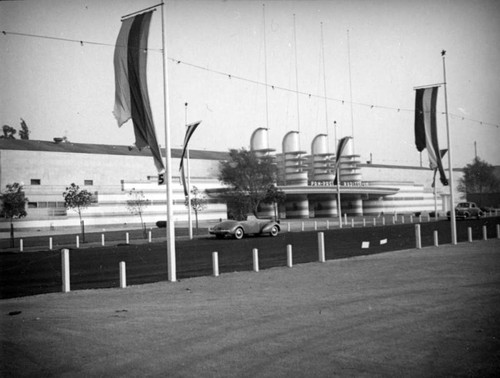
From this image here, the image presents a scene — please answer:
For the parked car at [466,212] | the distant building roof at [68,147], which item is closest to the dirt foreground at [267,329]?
the parked car at [466,212]

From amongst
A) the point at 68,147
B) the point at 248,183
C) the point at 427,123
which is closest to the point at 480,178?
the point at 248,183

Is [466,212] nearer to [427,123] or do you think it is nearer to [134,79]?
[427,123]

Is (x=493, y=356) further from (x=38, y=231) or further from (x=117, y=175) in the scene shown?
(x=117, y=175)

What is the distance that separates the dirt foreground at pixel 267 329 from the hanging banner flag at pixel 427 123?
9320 mm

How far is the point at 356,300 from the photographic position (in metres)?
8.66

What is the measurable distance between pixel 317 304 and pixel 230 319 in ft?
5.99

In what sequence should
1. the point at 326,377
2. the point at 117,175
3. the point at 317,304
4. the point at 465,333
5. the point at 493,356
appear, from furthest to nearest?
the point at 117,175
the point at 317,304
the point at 465,333
the point at 493,356
the point at 326,377

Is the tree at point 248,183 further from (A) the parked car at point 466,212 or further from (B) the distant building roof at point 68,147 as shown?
(A) the parked car at point 466,212

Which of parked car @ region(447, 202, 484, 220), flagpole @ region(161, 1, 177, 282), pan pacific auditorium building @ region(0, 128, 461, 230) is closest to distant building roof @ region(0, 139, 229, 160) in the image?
pan pacific auditorium building @ region(0, 128, 461, 230)

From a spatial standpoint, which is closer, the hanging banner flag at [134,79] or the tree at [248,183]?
the hanging banner flag at [134,79]

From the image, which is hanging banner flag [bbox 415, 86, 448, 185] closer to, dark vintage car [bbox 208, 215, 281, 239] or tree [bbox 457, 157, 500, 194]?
dark vintage car [bbox 208, 215, 281, 239]

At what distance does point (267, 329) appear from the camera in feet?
22.0

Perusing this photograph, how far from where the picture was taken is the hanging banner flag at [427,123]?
19703 millimetres

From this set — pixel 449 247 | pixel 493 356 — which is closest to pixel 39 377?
pixel 493 356
